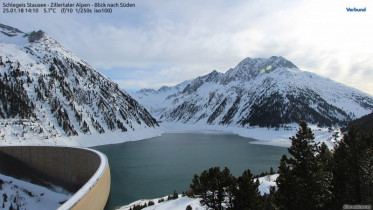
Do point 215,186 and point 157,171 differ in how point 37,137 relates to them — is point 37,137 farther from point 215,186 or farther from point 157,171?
point 215,186

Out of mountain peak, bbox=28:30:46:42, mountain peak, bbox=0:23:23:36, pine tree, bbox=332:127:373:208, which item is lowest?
pine tree, bbox=332:127:373:208

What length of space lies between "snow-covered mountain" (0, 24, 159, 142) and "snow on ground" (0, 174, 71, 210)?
32623mm

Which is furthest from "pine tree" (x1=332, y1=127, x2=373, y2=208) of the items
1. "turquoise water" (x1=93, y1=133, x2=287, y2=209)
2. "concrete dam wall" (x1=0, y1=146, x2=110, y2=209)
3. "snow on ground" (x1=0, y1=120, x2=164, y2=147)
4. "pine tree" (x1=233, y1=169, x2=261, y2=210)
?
"snow on ground" (x1=0, y1=120, x2=164, y2=147)

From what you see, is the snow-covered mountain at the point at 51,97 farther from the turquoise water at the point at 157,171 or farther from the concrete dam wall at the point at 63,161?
the turquoise water at the point at 157,171

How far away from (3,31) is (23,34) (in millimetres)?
10938

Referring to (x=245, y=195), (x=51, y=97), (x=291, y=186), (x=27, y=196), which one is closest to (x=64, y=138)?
(x=51, y=97)

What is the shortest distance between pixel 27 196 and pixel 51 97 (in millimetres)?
67960

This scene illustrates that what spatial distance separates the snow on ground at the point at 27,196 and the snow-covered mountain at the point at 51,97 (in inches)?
1284

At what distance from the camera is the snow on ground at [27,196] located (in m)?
35.4

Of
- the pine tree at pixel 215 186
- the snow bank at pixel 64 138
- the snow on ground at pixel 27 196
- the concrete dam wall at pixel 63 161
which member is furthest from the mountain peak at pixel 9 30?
the pine tree at pixel 215 186

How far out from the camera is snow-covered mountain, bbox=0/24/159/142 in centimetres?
8062

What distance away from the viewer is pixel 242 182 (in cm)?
1822

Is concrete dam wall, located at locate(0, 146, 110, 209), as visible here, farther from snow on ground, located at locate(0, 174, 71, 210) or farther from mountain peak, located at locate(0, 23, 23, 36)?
mountain peak, located at locate(0, 23, 23, 36)

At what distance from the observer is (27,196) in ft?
125
